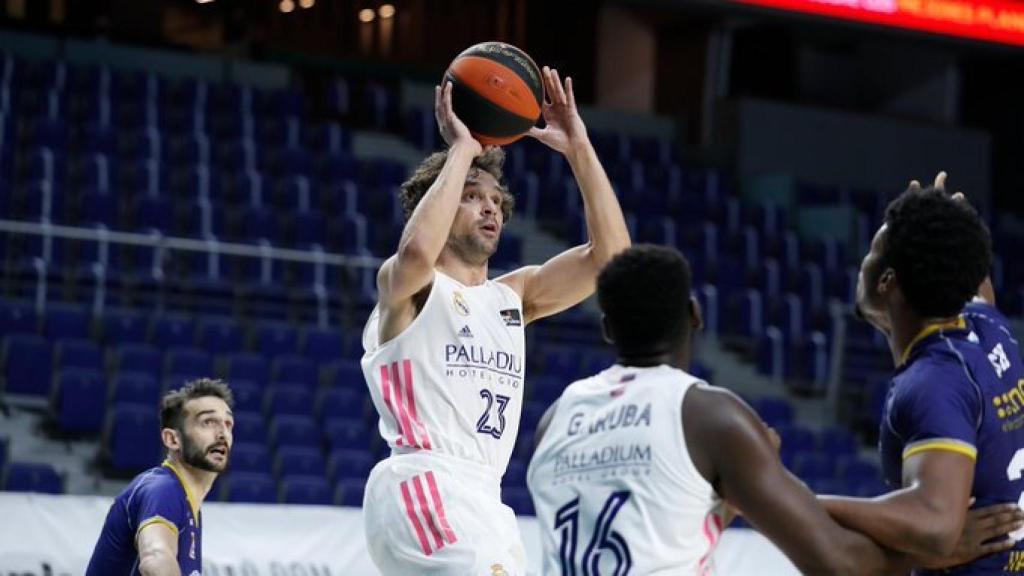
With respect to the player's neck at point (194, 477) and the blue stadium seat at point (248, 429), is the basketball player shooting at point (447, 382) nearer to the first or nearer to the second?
the player's neck at point (194, 477)

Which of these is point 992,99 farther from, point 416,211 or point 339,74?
point 416,211

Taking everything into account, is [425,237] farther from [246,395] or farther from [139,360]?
[139,360]

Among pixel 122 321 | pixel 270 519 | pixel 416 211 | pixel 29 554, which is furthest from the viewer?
pixel 122 321

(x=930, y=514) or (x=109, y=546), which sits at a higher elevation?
(x=930, y=514)

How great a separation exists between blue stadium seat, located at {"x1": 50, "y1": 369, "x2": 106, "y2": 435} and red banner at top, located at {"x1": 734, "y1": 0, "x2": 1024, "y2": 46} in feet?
21.6

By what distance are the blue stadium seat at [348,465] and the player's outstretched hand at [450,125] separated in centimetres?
657

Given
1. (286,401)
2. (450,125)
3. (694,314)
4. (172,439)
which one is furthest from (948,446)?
(286,401)

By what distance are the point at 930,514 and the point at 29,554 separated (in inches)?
229

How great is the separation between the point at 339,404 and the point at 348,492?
1281 mm

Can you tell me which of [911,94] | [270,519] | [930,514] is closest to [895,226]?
[930,514]

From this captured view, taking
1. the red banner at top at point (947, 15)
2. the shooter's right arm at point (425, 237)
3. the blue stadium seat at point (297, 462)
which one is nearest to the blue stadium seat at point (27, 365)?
the blue stadium seat at point (297, 462)

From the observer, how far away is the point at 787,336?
52.9ft

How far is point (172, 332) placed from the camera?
12.3 m

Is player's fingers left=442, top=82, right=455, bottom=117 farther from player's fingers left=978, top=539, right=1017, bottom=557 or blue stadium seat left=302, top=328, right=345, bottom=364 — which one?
blue stadium seat left=302, top=328, right=345, bottom=364
